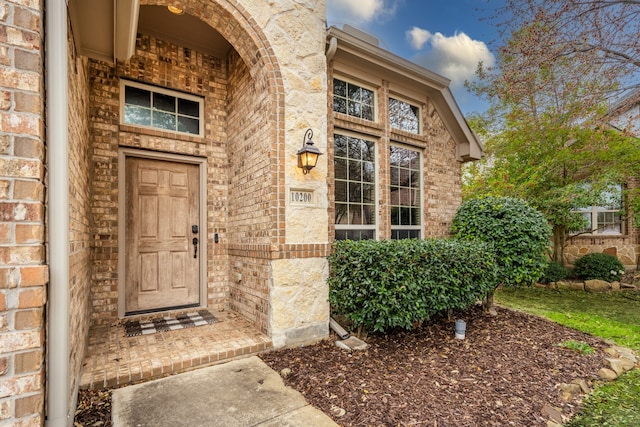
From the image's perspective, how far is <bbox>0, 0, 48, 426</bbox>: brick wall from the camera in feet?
4.27

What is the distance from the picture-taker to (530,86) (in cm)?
526

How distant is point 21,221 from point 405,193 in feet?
16.4

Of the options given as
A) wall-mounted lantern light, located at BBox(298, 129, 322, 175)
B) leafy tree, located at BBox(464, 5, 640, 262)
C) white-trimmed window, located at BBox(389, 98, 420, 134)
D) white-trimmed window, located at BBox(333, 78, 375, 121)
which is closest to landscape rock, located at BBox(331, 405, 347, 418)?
wall-mounted lantern light, located at BBox(298, 129, 322, 175)

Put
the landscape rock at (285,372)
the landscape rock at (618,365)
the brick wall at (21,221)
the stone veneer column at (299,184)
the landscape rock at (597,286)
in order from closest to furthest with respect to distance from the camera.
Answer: the brick wall at (21,221)
the landscape rock at (285,372)
the landscape rock at (618,365)
the stone veneer column at (299,184)
the landscape rock at (597,286)

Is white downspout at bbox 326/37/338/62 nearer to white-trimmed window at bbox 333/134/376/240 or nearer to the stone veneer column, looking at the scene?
the stone veneer column

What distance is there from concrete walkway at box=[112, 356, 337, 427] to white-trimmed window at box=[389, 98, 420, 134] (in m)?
4.37

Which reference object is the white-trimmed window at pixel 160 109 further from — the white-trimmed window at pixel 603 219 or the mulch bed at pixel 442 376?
the white-trimmed window at pixel 603 219

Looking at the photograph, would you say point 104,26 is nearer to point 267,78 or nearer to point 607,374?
point 267,78

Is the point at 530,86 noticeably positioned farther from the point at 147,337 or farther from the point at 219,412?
the point at 147,337

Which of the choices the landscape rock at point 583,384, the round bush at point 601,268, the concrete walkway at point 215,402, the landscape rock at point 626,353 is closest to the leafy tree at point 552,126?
Result: the round bush at point 601,268

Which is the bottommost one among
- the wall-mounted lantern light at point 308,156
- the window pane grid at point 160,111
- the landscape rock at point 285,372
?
the landscape rock at point 285,372

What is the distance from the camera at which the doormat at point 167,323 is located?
341cm

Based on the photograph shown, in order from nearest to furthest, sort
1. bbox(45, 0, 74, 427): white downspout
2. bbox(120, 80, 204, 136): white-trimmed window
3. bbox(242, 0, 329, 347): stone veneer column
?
bbox(45, 0, 74, 427): white downspout
bbox(242, 0, 329, 347): stone veneer column
bbox(120, 80, 204, 136): white-trimmed window

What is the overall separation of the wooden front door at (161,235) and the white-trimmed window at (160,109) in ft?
1.59
